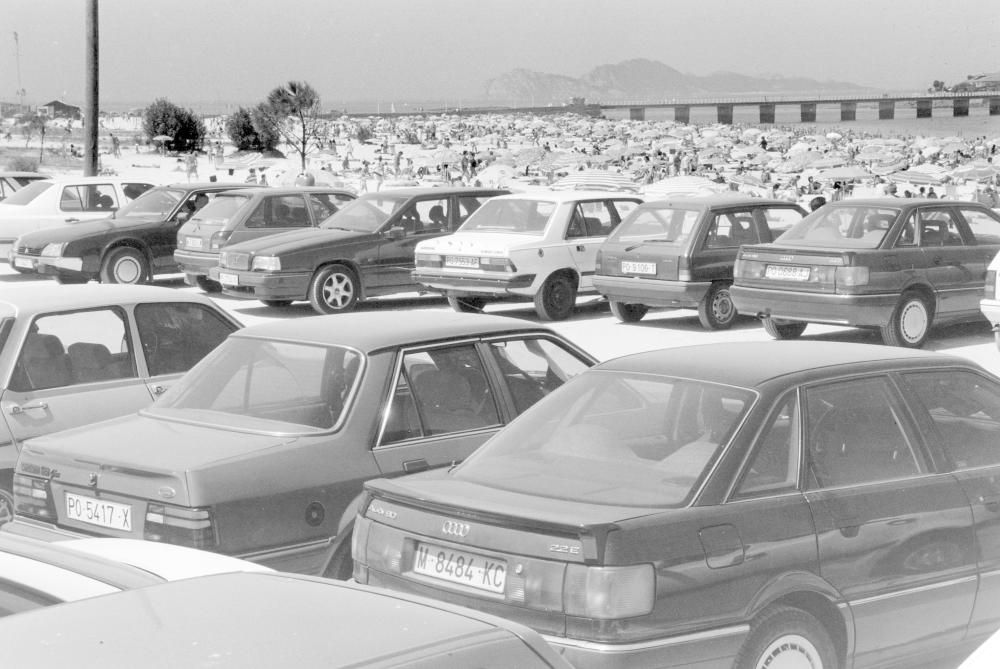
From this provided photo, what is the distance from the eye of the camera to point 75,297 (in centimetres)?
789

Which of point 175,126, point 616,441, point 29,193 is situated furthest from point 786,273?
point 175,126

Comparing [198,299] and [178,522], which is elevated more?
[198,299]

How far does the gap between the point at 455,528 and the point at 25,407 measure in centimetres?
356

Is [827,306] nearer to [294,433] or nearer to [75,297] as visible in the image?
[75,297]

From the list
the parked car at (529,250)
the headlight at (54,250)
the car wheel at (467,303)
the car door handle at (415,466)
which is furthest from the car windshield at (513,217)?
the car door handle at (415,466)

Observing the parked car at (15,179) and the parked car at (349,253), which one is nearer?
the parked car at (349,253)

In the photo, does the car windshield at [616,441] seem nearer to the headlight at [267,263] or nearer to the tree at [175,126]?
the headlight at [267,263]

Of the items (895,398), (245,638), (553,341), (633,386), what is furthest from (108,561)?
(553,341)

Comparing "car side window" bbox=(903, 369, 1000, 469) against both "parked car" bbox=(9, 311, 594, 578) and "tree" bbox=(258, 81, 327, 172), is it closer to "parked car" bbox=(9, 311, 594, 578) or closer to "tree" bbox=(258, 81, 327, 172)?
"parked car" bbox=(9, 311, 594, 578)

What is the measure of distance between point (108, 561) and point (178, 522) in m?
2.16

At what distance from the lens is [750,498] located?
4.59m

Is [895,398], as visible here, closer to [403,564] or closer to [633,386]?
[633,386]

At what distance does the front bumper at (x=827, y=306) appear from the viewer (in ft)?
44.9

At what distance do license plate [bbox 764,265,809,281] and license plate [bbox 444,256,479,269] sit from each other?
3880mm
